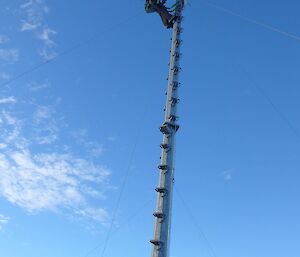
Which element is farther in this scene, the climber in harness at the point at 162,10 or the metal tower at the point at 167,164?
the climber in harness at the point at 162,10

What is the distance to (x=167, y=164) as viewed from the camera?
979 inches

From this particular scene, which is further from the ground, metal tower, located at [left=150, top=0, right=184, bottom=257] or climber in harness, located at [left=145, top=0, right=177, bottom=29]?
climber in harness, located at [left=145, top=0, right=177, bottom=29]

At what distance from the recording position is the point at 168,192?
24.0 meters

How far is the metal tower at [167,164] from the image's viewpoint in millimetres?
22688

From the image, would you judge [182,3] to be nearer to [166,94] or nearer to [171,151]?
[166,94]

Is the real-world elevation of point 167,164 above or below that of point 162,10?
below

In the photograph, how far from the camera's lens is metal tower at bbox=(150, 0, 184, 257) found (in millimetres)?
22688

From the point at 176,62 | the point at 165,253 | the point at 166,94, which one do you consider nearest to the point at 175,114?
the point at 166,94

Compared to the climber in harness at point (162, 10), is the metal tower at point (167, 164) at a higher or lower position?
lower

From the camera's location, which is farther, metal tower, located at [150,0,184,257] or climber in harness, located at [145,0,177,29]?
climber in harness, located at [145,0,177,29]

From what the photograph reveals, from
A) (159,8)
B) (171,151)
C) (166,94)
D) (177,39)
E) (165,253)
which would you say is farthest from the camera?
(159,8)

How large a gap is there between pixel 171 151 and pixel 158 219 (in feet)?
13.8

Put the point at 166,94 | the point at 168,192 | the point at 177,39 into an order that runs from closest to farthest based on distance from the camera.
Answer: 1. the point at 168,192
2. the point at 166,94
3. the point at 177,39

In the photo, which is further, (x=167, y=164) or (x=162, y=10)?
(x=162, y=10)
